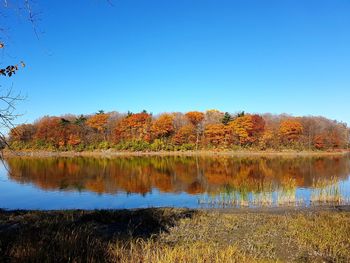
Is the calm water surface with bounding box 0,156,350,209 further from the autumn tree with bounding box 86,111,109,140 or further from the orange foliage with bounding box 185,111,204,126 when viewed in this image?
the autumn tree with bounding box 86,111,109,140

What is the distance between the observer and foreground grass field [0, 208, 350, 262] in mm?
5934

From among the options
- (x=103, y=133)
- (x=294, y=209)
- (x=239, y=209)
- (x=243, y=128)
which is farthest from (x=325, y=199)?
(x=103, y=133)

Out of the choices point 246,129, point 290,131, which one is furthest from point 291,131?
point 246,129

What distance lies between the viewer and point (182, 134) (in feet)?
248

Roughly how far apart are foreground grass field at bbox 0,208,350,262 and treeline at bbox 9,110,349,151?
59.6m

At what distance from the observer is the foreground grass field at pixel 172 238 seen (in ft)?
19.5

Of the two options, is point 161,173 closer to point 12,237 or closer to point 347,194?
point 347,194

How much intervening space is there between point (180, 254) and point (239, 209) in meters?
11.3

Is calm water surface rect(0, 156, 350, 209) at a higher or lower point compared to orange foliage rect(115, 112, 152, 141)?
lower

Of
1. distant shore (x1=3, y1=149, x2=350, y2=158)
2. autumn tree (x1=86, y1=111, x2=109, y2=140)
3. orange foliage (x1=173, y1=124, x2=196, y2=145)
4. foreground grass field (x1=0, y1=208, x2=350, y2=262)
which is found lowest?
foreground grass field (x1=0, y1=208, x2=350, y2=262)

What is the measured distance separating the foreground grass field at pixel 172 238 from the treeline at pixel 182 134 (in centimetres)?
5958

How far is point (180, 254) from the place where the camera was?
605 cm

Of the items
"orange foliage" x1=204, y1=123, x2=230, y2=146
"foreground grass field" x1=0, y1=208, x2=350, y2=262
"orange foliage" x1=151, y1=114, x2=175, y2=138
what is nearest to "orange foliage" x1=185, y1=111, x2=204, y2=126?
"orange foliage" x1=151, y1=114, x2=175, y2=138

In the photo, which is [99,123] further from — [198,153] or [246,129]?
[246,129]
